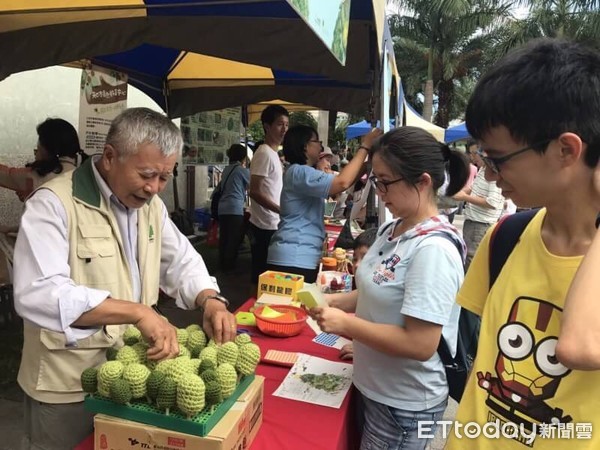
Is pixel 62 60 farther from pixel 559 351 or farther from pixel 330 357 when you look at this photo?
pixel 559 351

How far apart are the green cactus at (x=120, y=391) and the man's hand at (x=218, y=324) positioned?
0.38m

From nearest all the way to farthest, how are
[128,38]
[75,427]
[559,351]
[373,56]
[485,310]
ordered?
[559,351] < [485,310] < [75,427] < [128,38] < [373,56]

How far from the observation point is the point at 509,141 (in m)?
0.86

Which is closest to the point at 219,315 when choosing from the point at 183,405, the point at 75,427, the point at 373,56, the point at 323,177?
the point at 183,405

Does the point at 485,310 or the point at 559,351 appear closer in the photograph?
the point at 559,351

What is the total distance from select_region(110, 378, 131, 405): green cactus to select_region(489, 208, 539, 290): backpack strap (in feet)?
2.98

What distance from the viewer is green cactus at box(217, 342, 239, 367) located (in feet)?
4.37

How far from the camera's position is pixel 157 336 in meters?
1.30

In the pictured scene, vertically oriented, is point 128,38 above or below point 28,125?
above


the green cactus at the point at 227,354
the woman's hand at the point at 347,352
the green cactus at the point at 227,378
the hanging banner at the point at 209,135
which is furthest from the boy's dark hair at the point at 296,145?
the hanging banner at the point at 209,135

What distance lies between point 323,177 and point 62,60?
1852mm

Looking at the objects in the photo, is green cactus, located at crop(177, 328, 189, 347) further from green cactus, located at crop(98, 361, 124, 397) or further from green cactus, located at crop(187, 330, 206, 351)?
green cactus, located at crop(98, 361, 124, 397)

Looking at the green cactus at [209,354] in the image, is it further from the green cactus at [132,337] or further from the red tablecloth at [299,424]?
the red tablecloth at [299,424]

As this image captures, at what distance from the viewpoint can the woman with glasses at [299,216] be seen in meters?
3.14
